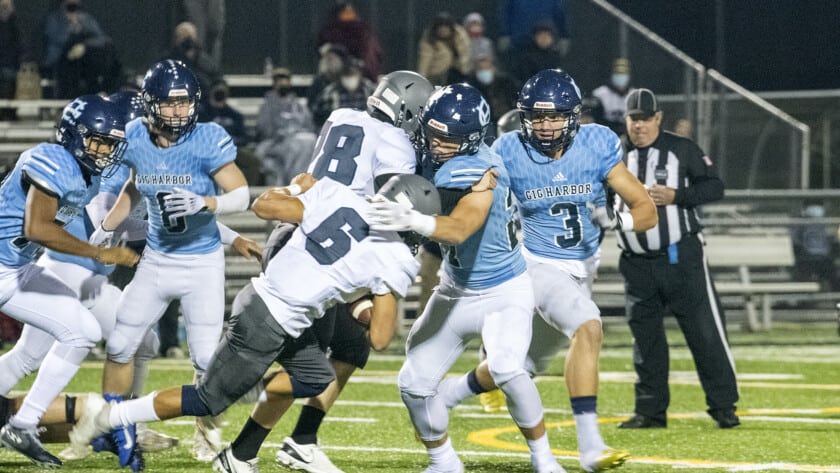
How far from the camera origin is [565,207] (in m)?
6.22

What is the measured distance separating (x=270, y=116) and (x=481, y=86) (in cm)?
192

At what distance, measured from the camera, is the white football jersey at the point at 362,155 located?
18.4 ft

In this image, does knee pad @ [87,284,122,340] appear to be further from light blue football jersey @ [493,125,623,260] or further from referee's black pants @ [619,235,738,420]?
referee's black pants @ [619,235,738,420]

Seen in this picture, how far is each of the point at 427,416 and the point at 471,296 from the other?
1.62 ft

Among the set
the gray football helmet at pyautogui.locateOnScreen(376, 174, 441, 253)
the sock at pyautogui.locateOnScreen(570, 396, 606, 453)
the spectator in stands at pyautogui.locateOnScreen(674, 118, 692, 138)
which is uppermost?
the gray football helmet at pyautogui.locateOnScreen(376, 174, 441, 253)

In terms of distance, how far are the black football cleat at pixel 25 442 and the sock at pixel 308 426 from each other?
1.02m

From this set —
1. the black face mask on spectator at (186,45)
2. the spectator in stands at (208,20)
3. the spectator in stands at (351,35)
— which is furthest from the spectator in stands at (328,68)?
the spectator in stands at (208,20)

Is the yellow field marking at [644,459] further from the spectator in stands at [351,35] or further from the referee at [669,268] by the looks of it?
the spectator in stands at [351,35]

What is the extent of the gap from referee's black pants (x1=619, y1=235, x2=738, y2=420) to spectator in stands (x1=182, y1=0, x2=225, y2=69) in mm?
7065

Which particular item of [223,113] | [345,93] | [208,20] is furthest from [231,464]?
[208,20]

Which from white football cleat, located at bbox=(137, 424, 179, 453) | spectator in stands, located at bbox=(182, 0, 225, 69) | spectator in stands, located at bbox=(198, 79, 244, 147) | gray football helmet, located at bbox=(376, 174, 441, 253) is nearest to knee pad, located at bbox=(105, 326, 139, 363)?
white football cleat, located at bbox=(137, 424, 179, 453)

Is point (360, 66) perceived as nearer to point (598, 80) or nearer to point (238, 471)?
point (598, 80)

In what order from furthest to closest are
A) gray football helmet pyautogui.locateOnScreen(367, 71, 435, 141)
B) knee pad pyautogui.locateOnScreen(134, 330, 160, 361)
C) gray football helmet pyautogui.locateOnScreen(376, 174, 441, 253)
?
knee pad pyautogui.locateOnScreen(134, 330, 160, 361), gray football helmet pyautogui.locateOnScreen(367, 71, 435, 141), gray football helmet pyautogui.locateOnScreen(376, 174, 441, 253)

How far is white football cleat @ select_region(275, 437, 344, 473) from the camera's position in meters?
5.89
